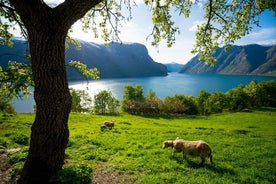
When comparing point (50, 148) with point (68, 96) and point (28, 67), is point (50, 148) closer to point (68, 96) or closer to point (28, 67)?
point (68, 96)

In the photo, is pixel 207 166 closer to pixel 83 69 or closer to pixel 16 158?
pixel 83 69

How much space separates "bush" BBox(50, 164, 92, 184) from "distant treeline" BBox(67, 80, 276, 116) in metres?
62.5

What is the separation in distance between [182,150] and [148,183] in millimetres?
3827

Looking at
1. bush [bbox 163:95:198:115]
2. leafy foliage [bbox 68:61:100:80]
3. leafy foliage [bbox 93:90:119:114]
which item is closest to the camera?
leafy foliage [bbox 68:61:100:80]

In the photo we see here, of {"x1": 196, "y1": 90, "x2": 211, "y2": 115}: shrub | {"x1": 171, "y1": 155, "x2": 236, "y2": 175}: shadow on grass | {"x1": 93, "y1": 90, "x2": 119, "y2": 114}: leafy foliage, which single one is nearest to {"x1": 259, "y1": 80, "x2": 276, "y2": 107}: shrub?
{"x1": 196, "y1": 90, "x2": 211, "y2": 115}: shrub

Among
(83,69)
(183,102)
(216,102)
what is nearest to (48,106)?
(83,69)

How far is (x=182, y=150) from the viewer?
33.3 feet

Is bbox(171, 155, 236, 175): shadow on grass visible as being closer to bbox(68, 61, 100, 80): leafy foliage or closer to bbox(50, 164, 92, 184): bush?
bbox(50, 164, 92, 184): bush

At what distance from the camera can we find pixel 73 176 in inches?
248

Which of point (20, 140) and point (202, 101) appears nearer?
point (20, 140)

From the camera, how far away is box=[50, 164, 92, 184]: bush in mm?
5844

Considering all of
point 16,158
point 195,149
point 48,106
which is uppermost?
point 48,106

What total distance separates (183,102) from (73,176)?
246ft

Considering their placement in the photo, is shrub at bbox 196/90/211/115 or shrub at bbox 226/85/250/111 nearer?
shrub at bbox 226/85/250/111
